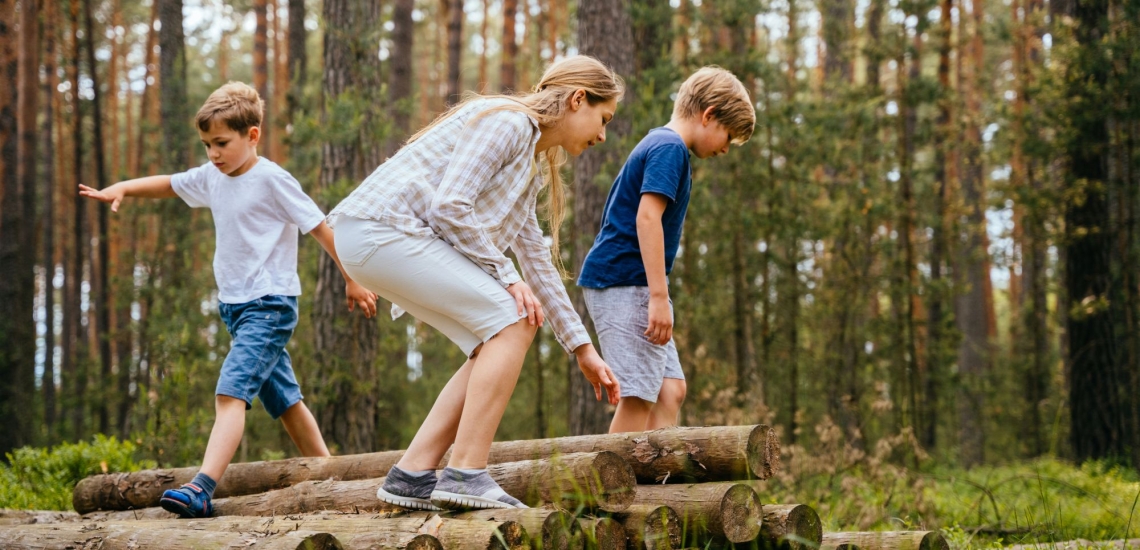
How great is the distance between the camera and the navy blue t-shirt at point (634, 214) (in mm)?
3916

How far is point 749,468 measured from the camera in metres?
3.23

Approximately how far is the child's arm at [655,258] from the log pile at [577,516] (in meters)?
0.57

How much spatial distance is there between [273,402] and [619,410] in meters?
1.74

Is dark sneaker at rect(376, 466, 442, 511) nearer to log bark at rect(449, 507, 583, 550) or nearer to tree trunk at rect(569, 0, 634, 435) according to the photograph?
log bark at rect(449, 507, 583, 550)

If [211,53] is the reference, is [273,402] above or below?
below

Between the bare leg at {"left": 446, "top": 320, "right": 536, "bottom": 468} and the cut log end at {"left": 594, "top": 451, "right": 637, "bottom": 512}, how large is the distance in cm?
38

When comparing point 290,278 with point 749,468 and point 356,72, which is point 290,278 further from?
point 356,72

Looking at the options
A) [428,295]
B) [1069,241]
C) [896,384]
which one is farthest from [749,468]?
[896,384]

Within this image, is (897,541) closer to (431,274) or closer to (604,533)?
(604,533)

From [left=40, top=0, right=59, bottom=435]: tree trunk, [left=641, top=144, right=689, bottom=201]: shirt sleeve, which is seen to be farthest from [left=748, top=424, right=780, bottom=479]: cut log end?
[left=40, top=0, right=59, bottom=435]: tree trunk

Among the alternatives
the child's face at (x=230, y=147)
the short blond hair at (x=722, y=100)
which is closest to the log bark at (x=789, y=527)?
the short blond hair at (x=722, y=100)

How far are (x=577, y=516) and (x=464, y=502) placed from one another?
372 mm

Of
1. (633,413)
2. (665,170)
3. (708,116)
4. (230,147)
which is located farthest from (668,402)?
(230,147)

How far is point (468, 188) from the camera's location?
3006 millimetres
